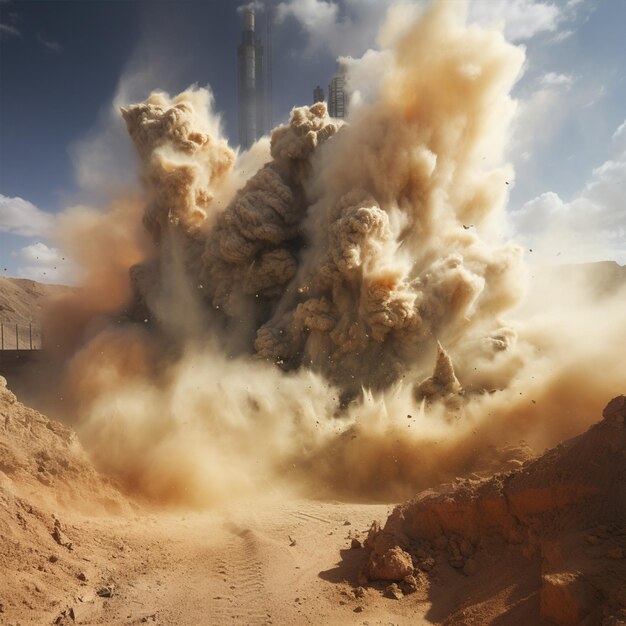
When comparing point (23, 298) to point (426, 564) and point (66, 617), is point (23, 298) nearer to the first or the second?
point (66, 617)

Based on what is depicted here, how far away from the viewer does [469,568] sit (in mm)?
8688

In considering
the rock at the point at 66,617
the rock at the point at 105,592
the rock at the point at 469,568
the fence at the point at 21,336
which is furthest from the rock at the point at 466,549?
the fence at the point at 21,336

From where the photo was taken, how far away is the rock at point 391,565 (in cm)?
892

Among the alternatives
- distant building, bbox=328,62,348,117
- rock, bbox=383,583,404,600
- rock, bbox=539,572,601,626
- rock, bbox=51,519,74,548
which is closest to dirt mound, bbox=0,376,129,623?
rock, bbox=51,519,74,548

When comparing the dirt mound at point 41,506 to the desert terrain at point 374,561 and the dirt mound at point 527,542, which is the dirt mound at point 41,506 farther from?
the dirt mound at point 527,542

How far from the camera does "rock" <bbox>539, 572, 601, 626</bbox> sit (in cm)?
625

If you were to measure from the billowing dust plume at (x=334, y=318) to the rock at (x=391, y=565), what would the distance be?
275 inches

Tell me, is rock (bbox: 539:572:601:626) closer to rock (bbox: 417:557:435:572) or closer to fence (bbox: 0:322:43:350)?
rock (bbox: 417:557:435:572)

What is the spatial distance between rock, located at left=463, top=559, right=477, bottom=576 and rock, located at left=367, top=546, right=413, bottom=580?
918mm

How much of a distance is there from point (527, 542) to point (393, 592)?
A: 2397 mm

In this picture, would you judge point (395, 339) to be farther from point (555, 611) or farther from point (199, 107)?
point (199, 107)

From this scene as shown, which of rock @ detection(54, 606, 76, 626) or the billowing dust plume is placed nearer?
rock @ detection(54, 606, 76, 626)

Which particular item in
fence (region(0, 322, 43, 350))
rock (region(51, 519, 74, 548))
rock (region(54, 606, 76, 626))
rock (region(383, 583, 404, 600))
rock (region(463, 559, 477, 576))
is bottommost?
rock (region(383, 583, 404, 600))

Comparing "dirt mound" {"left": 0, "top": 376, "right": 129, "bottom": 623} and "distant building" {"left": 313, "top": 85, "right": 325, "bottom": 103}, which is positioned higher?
"distant building" {"left": 313, "top": 85, "right": 325, "bottom": 103}
